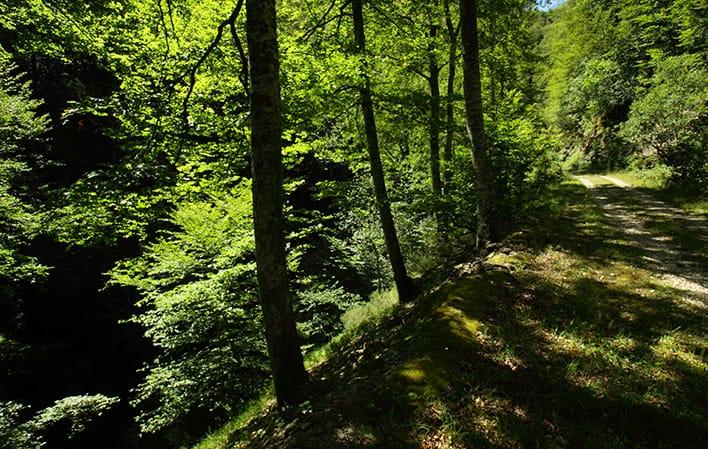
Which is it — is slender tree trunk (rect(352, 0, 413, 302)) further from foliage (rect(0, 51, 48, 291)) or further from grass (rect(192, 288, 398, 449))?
foliage (rect(0, 51, 48, 291))

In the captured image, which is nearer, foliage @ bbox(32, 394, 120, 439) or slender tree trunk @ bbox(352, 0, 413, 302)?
slender tree trunk @ bbox(352, 0, 413, 302)

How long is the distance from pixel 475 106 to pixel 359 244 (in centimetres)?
1149

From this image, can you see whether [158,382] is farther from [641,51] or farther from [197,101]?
[641,51]

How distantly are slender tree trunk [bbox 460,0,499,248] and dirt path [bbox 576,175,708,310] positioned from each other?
3094mm

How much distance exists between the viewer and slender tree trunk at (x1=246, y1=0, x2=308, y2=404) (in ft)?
14.9

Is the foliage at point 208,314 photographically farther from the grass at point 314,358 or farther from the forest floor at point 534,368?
the forest floor at point 534,368

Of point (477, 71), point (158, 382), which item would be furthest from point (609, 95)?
point (158, 382)

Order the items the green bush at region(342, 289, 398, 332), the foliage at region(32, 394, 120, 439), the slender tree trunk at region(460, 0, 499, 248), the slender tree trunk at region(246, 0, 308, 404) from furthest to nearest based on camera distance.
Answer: the foliage at region(32, 394, 120, 439) < the green bush at region(342, 289, 398, 332) < the slender tree trunk at region(460, 0, 499, 248) < the slender tree trunk at region(246, 0, 308, 404)

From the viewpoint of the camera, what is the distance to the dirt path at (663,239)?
592 centimetres

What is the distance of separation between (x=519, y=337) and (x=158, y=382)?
8864mm

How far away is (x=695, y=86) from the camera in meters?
13.4

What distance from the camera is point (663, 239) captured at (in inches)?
324

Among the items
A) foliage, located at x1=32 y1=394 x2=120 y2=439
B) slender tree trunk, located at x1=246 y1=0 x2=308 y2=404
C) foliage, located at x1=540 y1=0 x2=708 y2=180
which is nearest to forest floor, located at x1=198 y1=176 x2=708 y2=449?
slender tree trunk, located at x1=246 y1=0 x2=308 y2=404

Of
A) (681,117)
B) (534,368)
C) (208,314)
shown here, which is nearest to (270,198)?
(534,368)
